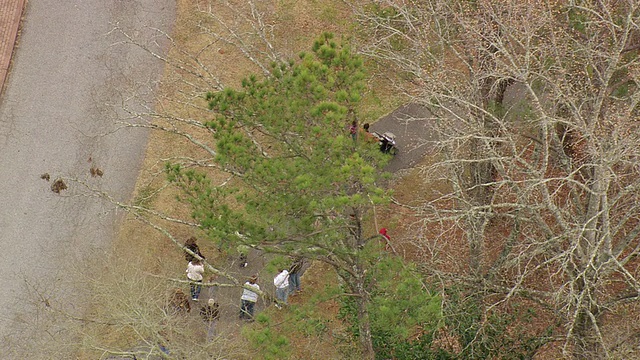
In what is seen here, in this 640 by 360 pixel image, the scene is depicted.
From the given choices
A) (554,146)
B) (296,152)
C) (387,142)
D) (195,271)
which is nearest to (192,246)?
(195,271)

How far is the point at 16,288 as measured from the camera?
17.7 metres

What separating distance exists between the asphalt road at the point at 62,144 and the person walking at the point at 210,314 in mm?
2922

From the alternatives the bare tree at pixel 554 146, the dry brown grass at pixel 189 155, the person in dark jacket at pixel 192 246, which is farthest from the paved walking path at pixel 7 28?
the bare tree at pixel 554 146

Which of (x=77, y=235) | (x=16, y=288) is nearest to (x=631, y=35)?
(x=77, y=235)

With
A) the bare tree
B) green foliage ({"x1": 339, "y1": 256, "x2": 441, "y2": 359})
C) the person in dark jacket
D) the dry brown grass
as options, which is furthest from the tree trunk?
the person in dark jacket

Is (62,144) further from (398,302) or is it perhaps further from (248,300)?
(398,302)

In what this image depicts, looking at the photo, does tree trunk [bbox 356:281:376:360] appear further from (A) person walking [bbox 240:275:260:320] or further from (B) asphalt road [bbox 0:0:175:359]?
(B) asphalt road [bbox 0:0:175:359]

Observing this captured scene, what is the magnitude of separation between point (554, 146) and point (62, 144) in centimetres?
1274

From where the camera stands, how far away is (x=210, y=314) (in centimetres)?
1653

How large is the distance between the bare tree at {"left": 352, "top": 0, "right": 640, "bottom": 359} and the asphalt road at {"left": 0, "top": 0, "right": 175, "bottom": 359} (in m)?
8.05

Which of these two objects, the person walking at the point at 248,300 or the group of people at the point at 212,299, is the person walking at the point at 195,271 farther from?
the person walking at the point at 248,300

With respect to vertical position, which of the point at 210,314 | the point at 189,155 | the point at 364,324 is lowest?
the point at 210,314

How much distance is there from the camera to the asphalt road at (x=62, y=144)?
1756 cm

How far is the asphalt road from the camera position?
1756 cm
